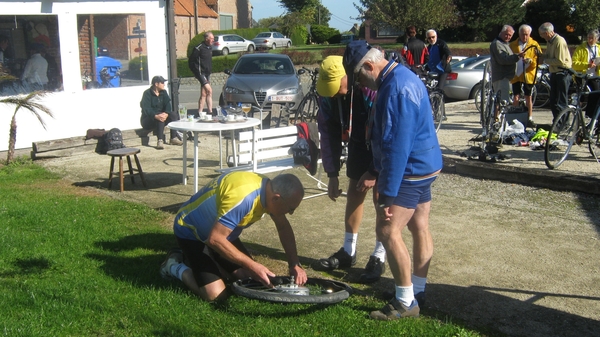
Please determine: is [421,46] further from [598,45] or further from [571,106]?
[571,106]

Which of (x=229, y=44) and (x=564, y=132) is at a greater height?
(x=229, y=44)

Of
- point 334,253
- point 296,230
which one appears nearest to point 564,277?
point 334,253

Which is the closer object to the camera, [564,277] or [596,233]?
[564,277]

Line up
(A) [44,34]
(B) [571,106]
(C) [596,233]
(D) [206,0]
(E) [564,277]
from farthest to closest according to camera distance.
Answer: (D) [206,0] → (A) [44,34] → (B) [571,106] → (C) [596,233] → (E) [564,277]

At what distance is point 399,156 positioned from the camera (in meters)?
3.73

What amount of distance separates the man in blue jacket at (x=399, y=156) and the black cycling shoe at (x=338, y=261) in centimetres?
98

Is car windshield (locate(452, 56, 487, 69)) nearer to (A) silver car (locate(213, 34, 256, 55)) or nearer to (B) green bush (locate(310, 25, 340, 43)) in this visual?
(A) silver car (locate(213, 34, 256, 55))

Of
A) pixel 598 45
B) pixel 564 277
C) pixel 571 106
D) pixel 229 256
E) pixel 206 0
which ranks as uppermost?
pixel 206 0

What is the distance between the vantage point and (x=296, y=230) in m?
6.12

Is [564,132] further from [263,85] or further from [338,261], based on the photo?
[263,85]

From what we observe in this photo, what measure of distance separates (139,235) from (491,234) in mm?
3319

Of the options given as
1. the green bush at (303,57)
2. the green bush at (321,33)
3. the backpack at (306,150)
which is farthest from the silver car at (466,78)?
the green bush at (321,33)

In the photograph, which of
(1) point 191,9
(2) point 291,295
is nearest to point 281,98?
(2) point 291,295

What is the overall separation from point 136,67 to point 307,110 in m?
3.73
